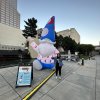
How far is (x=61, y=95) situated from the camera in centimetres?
372

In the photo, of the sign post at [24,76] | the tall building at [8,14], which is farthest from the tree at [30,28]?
the tall building at [8,14]

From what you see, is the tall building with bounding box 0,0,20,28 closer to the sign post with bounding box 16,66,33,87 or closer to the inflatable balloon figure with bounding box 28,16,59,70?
the inflatable balloon figure with bounding box 28,16,59,70

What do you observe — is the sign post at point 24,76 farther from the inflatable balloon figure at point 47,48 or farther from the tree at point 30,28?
the tree at point 30,28

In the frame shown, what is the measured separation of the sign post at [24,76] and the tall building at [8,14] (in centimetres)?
12288

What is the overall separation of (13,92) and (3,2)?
145 metres

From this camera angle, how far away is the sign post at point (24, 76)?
4.25 m

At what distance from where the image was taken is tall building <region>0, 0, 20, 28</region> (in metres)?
113

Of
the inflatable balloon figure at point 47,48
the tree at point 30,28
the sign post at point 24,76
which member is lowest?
the sign post at point 24,76

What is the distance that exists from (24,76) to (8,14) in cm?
13474

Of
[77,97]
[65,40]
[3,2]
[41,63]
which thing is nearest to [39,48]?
[41,63]

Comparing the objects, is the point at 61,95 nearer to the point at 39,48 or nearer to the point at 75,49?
the point at 39,48

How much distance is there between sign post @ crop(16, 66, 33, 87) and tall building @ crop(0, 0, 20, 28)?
123m

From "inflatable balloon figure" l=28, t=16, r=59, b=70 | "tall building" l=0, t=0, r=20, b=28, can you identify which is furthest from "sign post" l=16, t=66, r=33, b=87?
"tall building" l=0, t=0, r=20, b=28

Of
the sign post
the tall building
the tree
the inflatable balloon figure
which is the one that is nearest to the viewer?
the sign post
